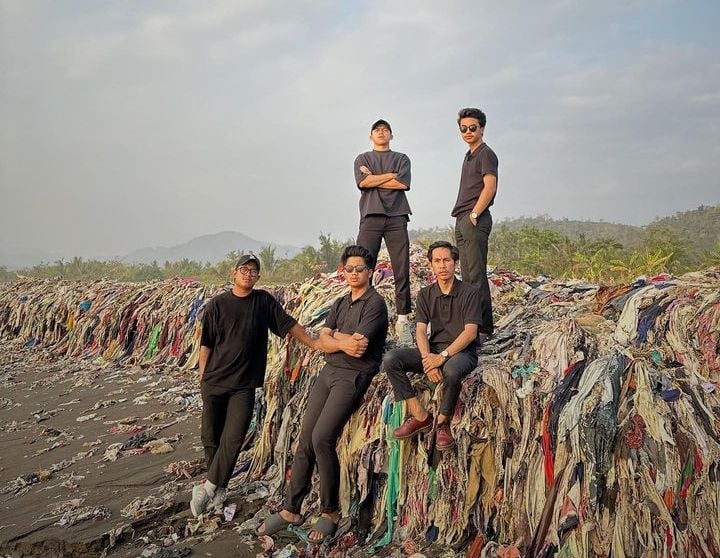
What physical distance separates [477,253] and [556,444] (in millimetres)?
1744

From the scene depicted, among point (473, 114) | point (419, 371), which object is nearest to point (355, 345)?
point (419, 371)

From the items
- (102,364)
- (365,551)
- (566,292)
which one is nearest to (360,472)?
(365,551)

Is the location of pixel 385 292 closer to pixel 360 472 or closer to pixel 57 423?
pixel 360 472

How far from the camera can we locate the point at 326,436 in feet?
11.3

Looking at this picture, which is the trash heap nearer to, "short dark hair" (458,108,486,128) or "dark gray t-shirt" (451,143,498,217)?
"dark gray t-shirt" (451,143,498,217)

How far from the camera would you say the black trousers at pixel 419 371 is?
325cm

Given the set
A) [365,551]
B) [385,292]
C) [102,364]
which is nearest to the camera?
[365,551]

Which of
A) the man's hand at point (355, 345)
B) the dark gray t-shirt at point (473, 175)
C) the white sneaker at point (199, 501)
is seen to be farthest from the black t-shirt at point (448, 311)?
the white sneaker at point (199, 501)

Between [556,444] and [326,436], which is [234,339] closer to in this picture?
[326,436]

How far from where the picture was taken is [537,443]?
3033mm

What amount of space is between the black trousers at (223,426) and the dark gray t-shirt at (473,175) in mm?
2351

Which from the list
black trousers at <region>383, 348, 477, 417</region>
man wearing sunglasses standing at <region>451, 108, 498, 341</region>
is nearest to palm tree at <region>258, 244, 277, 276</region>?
man wearing sunglasses standing at <region>451, 108, 498, 341</region>

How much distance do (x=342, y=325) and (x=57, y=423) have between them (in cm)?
452

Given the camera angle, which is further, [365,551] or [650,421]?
[365,551]
